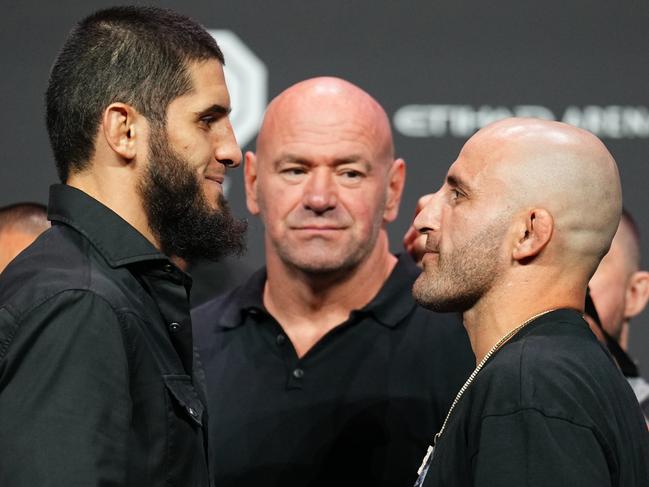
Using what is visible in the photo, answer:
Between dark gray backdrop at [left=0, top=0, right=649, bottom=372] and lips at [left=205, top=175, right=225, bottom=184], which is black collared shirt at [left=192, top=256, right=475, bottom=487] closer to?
lips at [left=205, top=175, right=225, bottom=184]

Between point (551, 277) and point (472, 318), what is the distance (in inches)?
6.6

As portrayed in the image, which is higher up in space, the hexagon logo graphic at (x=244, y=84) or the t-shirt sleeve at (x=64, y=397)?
the hexagon logo graphic at (x=244, y=84)

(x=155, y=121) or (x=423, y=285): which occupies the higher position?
(x=155, y=121)

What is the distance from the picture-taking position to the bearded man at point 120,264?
1.38m

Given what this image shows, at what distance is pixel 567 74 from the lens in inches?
140

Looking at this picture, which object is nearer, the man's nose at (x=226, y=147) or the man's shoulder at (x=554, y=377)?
the man's shoulder at (x=554, y=377)

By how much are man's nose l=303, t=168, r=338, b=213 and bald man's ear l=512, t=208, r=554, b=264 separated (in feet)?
3.11

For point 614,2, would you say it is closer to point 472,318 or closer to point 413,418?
point 413,418

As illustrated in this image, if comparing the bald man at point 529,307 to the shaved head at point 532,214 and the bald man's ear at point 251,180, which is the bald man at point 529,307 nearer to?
the shaved head at point 532,214

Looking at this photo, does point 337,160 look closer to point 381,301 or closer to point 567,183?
point 381,301

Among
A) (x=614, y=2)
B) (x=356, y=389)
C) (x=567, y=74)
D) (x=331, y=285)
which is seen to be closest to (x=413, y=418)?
(x=356, y=389)

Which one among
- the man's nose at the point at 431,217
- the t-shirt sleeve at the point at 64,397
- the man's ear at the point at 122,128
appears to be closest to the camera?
the t-shirt sleeve at the point at 64,397

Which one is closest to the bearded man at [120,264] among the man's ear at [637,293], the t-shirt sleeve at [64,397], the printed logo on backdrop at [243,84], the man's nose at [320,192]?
the t-shirt sleeve at [64,397]

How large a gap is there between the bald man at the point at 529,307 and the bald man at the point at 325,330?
609 millimetres
